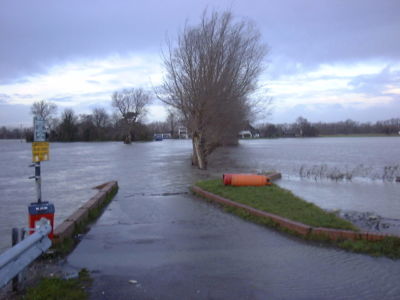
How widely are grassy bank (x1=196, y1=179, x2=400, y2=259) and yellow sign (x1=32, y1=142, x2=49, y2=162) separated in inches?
160

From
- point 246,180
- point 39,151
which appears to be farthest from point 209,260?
point 246,180

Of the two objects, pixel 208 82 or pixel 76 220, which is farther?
pixel 208 82

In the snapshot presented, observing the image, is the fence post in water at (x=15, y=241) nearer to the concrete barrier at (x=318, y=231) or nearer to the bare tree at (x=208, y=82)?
the concrete barrier at (x=318, y=231)

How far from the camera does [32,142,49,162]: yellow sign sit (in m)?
5.88

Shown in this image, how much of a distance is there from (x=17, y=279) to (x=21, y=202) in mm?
8455

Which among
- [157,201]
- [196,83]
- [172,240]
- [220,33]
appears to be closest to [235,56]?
[220,33]

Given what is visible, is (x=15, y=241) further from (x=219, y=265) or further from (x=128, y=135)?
(x=128, y=135)

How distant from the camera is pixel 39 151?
234 inches

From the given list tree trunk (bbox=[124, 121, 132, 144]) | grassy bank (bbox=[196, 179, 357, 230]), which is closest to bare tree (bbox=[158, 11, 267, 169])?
grassy bank (bbox=[196, 179, 357, 230])

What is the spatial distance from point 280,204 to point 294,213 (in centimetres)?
98

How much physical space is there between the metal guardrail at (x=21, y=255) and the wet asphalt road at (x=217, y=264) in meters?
0.77

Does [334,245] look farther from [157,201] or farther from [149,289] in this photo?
[157,201]

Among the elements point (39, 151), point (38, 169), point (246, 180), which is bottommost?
point (246, 180)

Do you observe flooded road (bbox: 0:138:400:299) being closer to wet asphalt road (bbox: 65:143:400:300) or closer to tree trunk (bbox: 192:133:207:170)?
wet asphalt road (bbox: 65:143:400:300)
